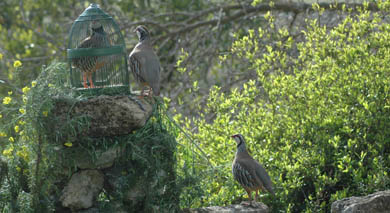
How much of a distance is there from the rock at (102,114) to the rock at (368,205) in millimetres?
2113

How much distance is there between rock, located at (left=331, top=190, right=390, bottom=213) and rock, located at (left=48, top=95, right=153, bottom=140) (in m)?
2.11

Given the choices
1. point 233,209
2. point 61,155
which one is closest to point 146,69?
point 61,155

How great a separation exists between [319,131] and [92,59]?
295 centimetres

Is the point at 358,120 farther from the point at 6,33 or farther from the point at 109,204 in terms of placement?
the point at 6,33

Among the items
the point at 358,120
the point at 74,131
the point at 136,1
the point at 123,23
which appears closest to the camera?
the point at 74,131

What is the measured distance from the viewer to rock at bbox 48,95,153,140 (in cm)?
498

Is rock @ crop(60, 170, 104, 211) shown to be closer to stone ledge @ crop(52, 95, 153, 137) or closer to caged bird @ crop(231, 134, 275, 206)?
stone ledge @ crop(52, 95, 153, 137)

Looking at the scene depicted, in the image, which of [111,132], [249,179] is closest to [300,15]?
[249,179]

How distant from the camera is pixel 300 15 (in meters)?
11.4

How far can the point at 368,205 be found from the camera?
5152 millimetres

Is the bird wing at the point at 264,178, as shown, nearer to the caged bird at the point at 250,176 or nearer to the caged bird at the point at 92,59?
the caged bird at the point at 250,176

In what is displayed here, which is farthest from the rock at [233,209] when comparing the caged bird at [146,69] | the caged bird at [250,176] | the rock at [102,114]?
the caged bird at [146,69]

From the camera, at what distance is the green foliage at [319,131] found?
627 centimetres

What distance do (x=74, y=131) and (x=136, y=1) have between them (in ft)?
29.0
